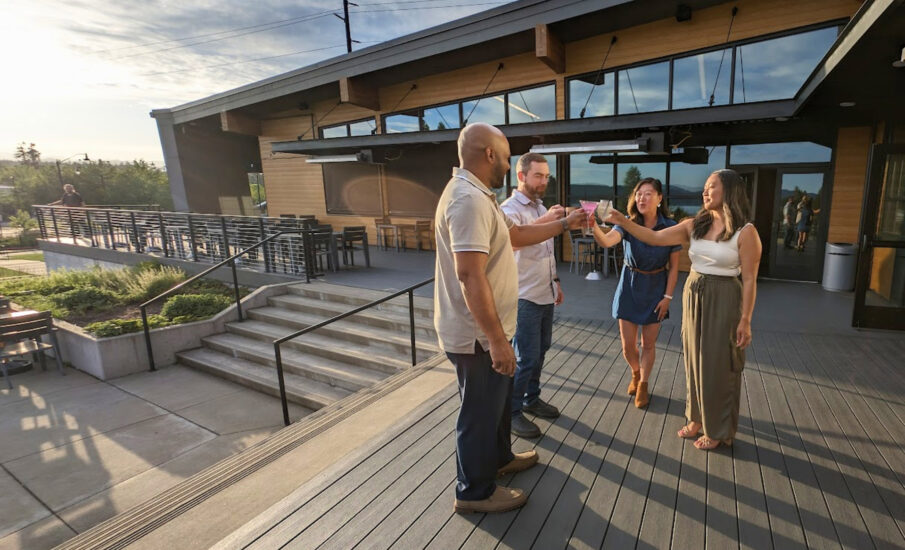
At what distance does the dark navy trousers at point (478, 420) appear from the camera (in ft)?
6.01

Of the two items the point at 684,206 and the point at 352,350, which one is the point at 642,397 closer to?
the point at 352,350

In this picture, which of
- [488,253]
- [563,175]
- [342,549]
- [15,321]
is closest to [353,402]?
[342,549]

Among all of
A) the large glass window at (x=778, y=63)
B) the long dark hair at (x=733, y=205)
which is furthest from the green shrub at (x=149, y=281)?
the large glass window at (x=778, y=63)

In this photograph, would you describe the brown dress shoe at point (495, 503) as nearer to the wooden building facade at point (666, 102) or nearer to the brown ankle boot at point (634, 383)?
the brown ankle boot at point (634, 383)

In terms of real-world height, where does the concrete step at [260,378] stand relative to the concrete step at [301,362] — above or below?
below

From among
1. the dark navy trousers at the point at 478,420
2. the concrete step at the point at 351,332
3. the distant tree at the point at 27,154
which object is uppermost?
the distant tree at the point at 27,154

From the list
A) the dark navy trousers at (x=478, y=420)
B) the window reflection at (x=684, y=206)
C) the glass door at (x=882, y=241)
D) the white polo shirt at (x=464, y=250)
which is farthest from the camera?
the window reflection at (x=684, y=206)

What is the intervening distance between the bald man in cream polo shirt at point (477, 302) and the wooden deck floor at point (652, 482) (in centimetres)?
25

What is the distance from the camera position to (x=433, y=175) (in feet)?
35.7

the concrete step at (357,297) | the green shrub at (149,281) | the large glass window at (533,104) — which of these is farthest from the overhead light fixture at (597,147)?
the green shrub at (149,281)

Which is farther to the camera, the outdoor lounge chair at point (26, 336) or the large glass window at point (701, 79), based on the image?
the large glass window at point (701, 79)

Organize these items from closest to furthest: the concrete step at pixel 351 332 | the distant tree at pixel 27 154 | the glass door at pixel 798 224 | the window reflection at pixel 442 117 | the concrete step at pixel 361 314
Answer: the concrete step at pixel 351 332 < the concrete step at pixel 361 314 < the glass door at pixel 798 224 < the window reflection at pixel 442 117 < the distant tree at pixel 27 154

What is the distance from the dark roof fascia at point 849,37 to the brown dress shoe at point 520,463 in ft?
11.9

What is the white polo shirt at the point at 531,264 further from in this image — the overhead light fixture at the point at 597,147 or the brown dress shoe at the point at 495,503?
the overhead light fixture at the point at 597,147
